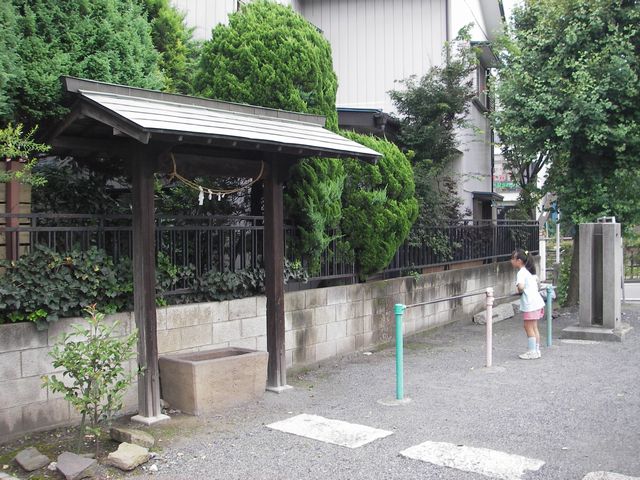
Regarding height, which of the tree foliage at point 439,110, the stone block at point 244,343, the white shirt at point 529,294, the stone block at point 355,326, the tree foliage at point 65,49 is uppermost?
the tree foliage at point 439,110

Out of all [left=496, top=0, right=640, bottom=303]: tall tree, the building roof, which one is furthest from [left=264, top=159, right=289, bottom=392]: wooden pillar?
[left=496, top=0, right=640, bottom=303]: tall tree

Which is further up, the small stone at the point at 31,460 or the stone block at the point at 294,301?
the stone block at the point at 294,301

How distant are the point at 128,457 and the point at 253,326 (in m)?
3.19

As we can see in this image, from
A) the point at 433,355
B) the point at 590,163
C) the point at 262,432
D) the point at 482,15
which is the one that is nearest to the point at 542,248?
the point at 482,15

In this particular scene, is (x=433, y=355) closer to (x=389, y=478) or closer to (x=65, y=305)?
(x=389, y=478)

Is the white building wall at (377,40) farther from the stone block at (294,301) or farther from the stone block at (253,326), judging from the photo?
the stone block at (253,326)

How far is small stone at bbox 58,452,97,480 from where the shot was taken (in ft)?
15.5

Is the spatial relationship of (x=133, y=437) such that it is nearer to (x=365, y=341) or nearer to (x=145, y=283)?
(x=145, y=283)

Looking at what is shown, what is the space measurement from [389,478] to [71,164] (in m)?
4.86

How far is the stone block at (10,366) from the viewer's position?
18.1 feet

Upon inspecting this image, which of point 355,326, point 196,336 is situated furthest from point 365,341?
point 196,336

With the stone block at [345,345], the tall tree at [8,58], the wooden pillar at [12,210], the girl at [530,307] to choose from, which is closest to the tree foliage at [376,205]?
the stone block at [345,345]

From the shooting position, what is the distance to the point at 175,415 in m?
6.36

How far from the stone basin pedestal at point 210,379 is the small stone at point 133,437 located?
846 millimetres
